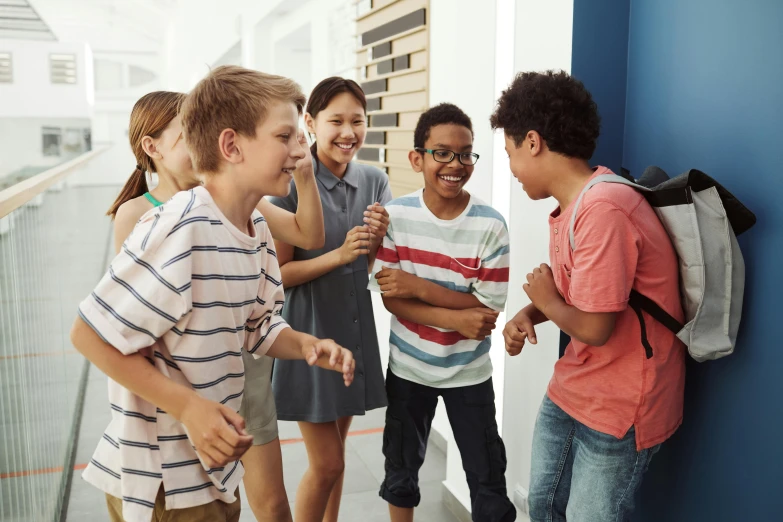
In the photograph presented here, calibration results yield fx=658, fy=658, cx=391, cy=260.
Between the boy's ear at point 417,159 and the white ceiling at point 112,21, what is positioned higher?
the white ceiling at point 112,21

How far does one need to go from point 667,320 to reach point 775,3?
742 mm

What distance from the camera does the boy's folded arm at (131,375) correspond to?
1104 mm

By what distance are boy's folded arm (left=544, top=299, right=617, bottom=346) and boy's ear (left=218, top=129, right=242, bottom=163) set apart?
81 centimetres

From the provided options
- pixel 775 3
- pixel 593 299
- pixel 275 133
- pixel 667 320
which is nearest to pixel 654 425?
pixel 667 320

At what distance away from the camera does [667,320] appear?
1.51 m

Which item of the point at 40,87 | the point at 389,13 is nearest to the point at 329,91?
the point at 389,13

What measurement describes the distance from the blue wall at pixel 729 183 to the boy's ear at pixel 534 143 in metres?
0.43

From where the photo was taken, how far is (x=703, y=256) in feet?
4.79

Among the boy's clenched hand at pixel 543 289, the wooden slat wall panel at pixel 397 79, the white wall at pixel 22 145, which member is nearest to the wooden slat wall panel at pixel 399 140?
the wooden slat wall panel at pixel 397 79

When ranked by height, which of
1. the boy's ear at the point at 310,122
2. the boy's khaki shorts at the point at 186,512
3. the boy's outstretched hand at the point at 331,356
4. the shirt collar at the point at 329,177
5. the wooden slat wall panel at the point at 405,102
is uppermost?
the wooden slat wall panel at the point at 405,102

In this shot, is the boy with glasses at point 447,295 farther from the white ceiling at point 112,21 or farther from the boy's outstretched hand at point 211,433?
the white ceiling at point 112,21

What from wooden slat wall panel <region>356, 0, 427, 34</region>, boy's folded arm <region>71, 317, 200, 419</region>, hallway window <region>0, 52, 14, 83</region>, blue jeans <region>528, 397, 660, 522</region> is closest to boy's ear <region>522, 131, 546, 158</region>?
blue jeans <region>528, 397, 660, 522</region>

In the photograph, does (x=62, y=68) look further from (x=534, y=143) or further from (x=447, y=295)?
(x=534, y=143)

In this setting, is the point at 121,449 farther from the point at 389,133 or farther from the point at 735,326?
the point at 389,133
